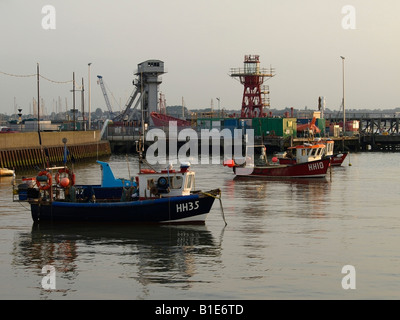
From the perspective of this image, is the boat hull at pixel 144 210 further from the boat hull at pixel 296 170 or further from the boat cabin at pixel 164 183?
the boat hull at pixel 296 170

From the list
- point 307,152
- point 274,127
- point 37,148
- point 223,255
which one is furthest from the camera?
point 274,127

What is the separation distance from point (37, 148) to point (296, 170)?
2940 centimetres

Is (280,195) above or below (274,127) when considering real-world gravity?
below

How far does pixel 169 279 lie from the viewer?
25.5m

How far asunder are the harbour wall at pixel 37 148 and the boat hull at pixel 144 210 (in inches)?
1205

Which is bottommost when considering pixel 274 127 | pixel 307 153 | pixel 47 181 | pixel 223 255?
pixel 223 255

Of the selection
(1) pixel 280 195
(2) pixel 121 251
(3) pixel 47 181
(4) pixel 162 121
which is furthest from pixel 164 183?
(4) pixel 162 121

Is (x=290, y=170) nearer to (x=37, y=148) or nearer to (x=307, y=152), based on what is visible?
(x=307, y=152)

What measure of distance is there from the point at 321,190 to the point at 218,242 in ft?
77.8

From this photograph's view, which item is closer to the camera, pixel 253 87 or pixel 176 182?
pixel 176 182

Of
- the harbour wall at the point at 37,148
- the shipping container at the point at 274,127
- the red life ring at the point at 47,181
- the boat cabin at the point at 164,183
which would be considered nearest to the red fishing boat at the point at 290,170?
the harbour wall at the point at 37,148

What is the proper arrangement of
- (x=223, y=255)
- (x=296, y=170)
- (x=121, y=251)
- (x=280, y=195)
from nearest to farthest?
1. (x=223, y=255)
2. (x=121, y=251)
3. (x=280, y=195)
4. (x=296, y=170)

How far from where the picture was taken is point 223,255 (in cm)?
2923

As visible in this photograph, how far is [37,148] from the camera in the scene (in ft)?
260
